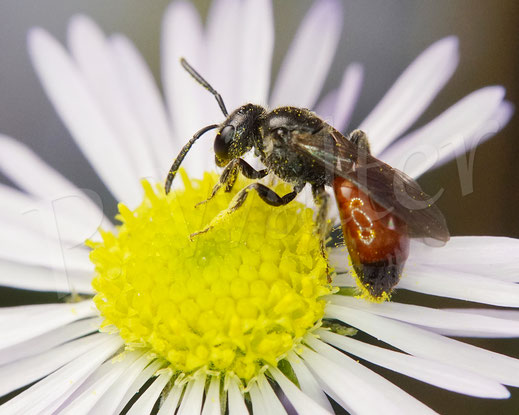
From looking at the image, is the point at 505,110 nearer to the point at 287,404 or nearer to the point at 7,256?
the point at 287,404

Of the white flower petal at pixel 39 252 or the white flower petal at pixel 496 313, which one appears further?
the white flower petal at pixel 39 252

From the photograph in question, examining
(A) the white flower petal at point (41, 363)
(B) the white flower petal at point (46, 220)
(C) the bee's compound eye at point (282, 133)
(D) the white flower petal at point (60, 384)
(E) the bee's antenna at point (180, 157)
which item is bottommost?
(D) the white flower petal at point (60, 384)

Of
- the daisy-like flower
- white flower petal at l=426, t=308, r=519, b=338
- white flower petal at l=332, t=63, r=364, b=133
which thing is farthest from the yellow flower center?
white flower petal at l=332, t=63, r=364, b=133

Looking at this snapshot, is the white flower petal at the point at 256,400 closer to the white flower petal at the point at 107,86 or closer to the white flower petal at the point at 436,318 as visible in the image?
the white flower petal at the point at 436,318

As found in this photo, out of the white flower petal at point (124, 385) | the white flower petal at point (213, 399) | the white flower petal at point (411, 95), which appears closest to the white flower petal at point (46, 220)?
the white flower petal at point (124, 385)

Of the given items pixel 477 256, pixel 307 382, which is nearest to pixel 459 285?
pixel 477 256
